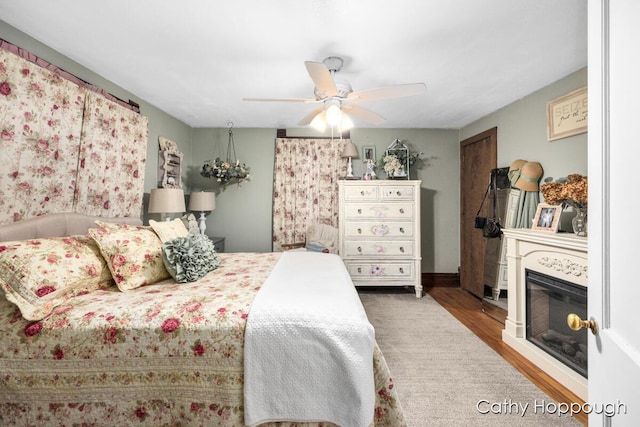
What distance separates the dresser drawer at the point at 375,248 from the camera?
12.9 feet

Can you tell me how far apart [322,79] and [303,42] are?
387mm

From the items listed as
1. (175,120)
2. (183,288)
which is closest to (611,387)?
(183,288)

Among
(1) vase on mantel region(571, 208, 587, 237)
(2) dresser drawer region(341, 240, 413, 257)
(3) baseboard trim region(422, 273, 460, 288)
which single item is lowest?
(3) baseboard trim region(422, 273, 460, 288)

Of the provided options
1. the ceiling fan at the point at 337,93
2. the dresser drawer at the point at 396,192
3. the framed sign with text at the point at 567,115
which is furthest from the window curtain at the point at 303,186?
the framed sign with text at the point at 567,115

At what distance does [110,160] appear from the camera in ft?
8.82

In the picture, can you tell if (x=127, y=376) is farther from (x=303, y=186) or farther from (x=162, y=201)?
(x=303, y=186)

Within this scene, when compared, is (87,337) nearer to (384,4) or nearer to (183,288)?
(183,288)

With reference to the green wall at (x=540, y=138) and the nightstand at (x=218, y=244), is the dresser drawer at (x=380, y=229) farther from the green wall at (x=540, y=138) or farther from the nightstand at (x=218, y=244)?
the nightstand at (x=218, y=244)

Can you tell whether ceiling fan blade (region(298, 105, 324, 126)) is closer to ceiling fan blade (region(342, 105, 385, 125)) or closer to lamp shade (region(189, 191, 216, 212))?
ceiling fan blade (region(342, 105, 385, 125))

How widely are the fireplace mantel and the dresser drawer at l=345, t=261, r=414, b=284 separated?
1436 mm

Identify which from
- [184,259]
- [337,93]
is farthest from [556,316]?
[184,259]

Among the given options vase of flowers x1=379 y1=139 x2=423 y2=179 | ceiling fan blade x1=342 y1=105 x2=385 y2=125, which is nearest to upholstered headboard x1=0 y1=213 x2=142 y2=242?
ceiling fan blade x1=342 y1=105 x2=385 y2=125

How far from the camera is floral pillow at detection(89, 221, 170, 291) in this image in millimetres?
1728

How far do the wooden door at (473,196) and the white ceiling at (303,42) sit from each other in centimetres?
87
